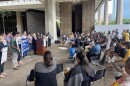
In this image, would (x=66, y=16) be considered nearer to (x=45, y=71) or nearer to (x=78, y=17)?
(x=78, y=17)

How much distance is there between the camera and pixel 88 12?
34.0 m

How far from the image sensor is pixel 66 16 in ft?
111

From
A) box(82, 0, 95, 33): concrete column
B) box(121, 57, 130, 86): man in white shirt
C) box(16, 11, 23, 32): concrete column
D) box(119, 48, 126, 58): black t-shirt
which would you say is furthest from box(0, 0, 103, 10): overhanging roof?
box(121, 57, 130, 86): man in white shirt

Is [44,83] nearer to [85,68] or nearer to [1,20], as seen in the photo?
[85,68]

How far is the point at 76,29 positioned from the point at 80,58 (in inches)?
1420

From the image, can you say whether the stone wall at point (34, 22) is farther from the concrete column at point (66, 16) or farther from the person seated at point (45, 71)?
the person seated at point (45, 71)

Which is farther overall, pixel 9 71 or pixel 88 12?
pixel 88 12

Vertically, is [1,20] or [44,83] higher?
[1,20]

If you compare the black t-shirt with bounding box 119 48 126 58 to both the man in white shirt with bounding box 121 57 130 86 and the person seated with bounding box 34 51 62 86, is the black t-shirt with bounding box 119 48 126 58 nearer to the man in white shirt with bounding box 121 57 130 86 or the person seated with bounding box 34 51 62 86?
the person seated with bounding box 34 51 62 86

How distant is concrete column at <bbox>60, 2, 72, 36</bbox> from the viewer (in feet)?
111

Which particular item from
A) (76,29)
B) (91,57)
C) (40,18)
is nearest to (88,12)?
(76,29)

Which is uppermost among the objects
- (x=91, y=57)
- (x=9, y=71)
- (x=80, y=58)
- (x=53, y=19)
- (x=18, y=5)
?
(x=18, y=5)

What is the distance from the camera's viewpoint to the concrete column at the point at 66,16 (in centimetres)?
3372

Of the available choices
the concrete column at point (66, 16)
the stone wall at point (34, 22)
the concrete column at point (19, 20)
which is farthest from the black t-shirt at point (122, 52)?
the concrete column at point (19, 20)
